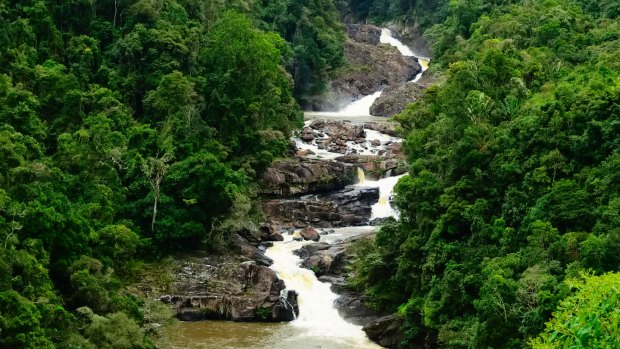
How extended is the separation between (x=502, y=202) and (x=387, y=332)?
28.2 ft

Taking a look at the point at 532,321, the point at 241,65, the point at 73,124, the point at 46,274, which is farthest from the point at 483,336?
the point at 241,65

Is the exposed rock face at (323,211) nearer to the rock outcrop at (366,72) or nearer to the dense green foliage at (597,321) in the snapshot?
the rock outcrop at (366,72)

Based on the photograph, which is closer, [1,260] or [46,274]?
[1,260]

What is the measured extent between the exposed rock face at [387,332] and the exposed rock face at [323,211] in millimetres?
15980

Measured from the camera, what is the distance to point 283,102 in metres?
69.6

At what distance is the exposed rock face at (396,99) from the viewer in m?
86.5

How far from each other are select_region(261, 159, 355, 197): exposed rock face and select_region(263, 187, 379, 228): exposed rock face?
1.25 meters

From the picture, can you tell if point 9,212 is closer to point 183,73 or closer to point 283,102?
point 183,73

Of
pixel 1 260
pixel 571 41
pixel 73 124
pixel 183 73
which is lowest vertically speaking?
pixel 1 260

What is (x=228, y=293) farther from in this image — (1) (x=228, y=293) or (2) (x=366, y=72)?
(2) (x=366, y=72)

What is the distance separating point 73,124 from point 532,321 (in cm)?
3173

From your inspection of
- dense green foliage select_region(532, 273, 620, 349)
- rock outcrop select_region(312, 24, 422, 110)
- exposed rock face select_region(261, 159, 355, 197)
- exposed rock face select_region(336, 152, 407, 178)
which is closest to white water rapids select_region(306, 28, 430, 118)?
rock outcrop select_region(312, 24, 422, 110)

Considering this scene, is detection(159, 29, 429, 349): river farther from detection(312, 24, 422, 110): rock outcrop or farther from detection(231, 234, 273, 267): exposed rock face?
detection(312, 24, 422, 110): rock outcrop

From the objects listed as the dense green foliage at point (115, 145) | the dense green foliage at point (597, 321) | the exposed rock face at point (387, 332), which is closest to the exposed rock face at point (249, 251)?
the dense green foliage at point (115, 145)
